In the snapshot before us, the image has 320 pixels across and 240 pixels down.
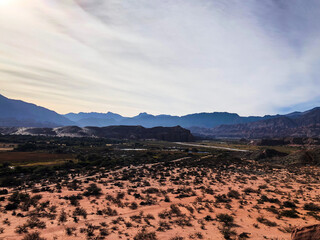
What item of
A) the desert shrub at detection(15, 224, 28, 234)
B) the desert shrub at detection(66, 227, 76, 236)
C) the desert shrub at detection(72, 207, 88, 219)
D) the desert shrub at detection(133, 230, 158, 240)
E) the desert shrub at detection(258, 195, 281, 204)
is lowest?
the desert shrub at detection(72, 207, 88, 219)

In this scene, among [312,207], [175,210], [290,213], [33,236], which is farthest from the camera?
[312,207]

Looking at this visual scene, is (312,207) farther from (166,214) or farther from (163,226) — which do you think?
(163,226)

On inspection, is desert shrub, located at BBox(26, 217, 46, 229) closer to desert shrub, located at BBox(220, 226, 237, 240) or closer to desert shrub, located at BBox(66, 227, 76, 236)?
desert shrub, located at BBox(66, 227, 76, 236)

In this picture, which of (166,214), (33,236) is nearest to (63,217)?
(33,236)

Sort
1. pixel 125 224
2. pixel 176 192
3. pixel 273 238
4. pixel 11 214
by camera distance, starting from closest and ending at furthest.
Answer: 1. pixel 273 238
2. pixel 125 224
3. pixel 11 214
4. pixel 176 192

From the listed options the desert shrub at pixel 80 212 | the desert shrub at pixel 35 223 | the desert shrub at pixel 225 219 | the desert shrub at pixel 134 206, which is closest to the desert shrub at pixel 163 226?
the desert shrub at pixel 134 206

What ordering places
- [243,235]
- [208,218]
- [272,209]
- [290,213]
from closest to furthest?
[243,235]
[208,218]
[290,213]
[272,209]

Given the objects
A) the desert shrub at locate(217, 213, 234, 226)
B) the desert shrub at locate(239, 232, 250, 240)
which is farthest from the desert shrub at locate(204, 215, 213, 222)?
the desert shrub at locate(239, 232, 250, 240)

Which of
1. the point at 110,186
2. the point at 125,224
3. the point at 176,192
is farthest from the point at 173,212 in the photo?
the point at 110,186

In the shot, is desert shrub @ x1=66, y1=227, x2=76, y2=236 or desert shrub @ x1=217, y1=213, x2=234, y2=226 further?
desert shrub @ x1=217, y1=213, x2=234, y2=226

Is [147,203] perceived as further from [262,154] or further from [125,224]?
[262,154]

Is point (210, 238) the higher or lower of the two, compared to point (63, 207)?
higher
